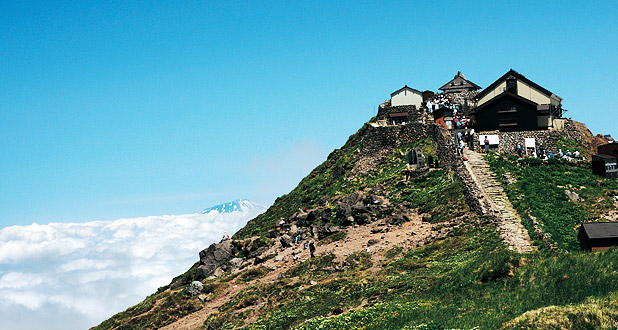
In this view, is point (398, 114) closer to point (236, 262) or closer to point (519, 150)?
point (519, 150)

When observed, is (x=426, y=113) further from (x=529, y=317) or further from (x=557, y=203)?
(x=529, y=317)

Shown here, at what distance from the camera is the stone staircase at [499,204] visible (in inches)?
1432

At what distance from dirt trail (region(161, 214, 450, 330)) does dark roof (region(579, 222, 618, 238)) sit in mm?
12824

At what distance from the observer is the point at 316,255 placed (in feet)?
158

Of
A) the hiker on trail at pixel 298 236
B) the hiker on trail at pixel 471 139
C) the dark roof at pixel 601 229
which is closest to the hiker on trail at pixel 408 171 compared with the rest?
the hiker on trail at pixel 471 139

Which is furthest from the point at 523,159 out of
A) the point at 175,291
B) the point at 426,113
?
the point at 175,291

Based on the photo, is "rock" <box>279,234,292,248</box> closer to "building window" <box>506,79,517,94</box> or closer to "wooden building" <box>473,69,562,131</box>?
"wooden building" <box>473,69,562,131</box>

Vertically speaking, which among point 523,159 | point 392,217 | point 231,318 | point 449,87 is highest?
point 449,87

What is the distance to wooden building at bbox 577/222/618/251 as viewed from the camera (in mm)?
31516

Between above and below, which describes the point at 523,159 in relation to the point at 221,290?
above

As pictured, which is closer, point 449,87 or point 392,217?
point 392,217

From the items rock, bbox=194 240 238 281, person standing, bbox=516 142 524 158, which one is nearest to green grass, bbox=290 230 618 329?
rock, bbox=194 240 238 281

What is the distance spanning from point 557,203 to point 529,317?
22.4 m

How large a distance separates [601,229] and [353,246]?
2110cm
